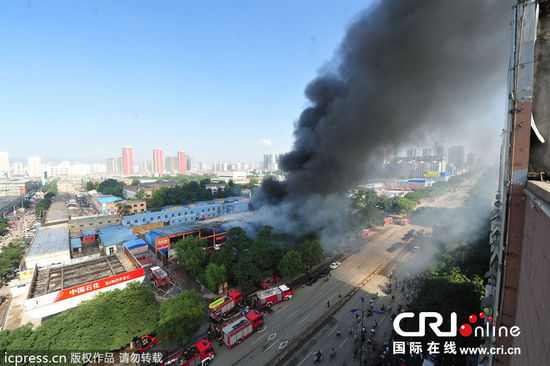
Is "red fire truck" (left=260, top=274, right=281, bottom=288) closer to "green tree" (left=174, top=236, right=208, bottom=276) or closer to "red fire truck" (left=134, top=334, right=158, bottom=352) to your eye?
"green tree" (left=174, top=236, right=208, bottom=276)

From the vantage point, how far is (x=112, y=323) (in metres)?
8.95

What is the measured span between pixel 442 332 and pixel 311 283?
7873 millimetres

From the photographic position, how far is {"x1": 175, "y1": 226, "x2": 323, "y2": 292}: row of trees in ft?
46.0

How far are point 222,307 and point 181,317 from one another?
3034mm

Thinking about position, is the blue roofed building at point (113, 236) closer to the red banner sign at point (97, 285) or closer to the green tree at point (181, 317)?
the red banner sign at point (97, 285)

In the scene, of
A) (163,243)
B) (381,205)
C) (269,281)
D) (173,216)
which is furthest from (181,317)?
(381,205)

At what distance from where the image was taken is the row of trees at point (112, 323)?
7637 mm

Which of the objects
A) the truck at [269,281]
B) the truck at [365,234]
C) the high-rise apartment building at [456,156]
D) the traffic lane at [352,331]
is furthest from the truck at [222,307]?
the high-rise apartment building at [456,156]

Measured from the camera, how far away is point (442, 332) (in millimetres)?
8633

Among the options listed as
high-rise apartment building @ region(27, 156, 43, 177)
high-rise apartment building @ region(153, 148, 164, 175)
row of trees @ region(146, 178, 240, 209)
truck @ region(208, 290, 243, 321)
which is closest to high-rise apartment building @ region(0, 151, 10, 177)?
high-rise apartment building @ region(27, 156, 43, 177)

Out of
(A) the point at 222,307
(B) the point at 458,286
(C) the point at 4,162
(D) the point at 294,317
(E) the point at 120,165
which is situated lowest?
(D) the point at 294,317

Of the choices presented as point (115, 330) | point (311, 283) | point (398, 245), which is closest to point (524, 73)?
point (115, 330)

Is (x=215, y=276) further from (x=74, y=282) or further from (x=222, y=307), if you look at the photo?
(x=74, y=282)

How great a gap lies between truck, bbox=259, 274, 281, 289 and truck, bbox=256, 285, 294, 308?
144 centimetres
